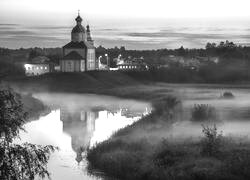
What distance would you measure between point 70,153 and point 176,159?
8444mm

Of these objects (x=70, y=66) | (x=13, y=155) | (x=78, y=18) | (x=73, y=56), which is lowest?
(x=70, y=66)

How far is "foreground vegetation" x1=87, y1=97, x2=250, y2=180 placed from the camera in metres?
26.8

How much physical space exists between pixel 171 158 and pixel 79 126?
20.5 m

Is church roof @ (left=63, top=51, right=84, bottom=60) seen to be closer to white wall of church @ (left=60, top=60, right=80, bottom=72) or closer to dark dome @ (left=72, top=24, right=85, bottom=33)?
white wall of church @ (left=60, top=60, right=80, bottom=72)

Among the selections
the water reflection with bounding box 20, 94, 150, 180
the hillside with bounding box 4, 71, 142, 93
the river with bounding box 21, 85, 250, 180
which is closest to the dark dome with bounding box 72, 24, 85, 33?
the hillside with bounding box 4, 71, 142, 93

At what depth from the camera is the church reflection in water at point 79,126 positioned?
37.6m

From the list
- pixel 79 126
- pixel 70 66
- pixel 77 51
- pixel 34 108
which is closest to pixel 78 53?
pixel 77 51

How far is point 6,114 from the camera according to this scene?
1728cm

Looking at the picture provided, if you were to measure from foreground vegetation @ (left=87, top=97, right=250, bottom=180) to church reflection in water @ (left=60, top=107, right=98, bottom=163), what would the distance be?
240 centimetres

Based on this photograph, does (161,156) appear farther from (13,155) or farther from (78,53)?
(78,53)

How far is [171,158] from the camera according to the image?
29.0 metres

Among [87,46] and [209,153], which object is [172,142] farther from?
[87,46]

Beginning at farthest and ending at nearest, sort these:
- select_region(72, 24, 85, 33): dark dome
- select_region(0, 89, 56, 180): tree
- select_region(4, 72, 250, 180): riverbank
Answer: select_region(72, 24, 85, 33): dark dome
select_region(4, 72, 250, 180): riverbank
select_region(0, 89, 56, 180): tree

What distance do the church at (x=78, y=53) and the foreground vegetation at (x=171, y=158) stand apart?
69672 mm
